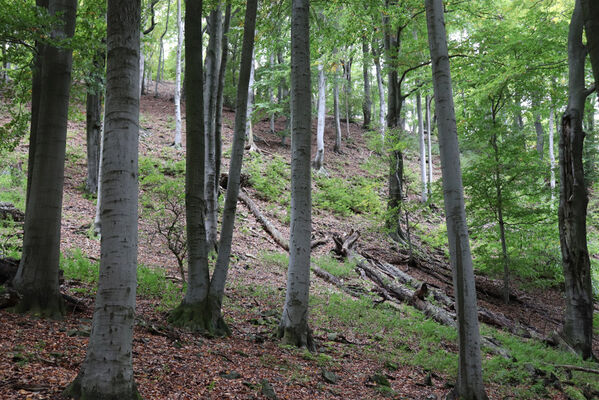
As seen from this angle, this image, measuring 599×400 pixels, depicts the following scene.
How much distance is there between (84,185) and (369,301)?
10.4m

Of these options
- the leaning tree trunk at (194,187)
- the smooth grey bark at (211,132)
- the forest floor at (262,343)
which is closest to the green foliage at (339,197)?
the forest floor at (262,343)

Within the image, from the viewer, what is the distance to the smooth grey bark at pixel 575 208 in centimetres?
752

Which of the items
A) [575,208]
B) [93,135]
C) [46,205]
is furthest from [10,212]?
[575,208]

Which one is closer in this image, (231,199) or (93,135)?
(231,199)

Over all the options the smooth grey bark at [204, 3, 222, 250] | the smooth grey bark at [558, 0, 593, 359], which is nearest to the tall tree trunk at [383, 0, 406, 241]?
the smooth grey bark at [558, 0, 593, 359]

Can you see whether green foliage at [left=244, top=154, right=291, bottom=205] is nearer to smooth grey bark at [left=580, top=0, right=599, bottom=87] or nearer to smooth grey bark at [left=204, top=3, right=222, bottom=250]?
smooth grey bark at [left=204, top=3, right=222, bottom=250]

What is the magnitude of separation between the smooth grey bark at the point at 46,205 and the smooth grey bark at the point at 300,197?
3.02m

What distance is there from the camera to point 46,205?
4.78 meters

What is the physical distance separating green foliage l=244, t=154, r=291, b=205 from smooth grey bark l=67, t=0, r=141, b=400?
12697mm

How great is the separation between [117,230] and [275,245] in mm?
9568

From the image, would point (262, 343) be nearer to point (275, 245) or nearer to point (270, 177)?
point (275, 245)

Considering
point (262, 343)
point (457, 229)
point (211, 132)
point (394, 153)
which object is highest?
point (394, 153)

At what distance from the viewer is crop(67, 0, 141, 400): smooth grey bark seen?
2580 mm

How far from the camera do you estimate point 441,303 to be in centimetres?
907
